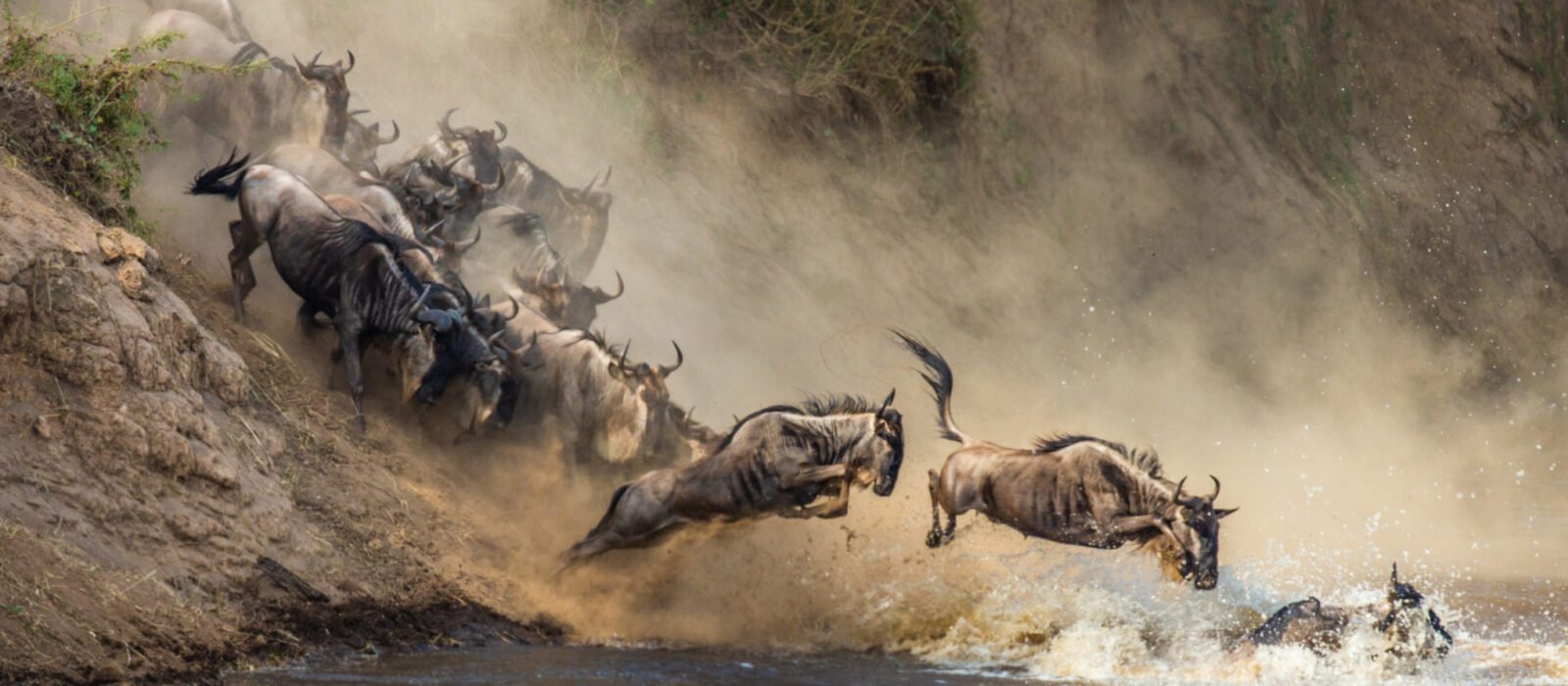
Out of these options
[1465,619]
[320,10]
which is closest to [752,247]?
[320,10]

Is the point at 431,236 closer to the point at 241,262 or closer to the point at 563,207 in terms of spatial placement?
the point at 241,262

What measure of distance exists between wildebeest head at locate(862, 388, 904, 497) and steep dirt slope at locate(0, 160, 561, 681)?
209cm

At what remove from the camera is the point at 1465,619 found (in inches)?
463

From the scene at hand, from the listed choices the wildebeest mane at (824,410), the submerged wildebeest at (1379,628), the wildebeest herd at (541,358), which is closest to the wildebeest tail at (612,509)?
the wildebeest herd at (541,358)

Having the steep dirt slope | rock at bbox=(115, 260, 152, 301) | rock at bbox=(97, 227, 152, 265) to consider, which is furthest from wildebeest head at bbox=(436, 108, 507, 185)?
rock at bbox=(115, 260, 152, 301)

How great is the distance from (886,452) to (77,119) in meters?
5.01

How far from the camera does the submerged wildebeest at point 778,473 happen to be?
976 cm

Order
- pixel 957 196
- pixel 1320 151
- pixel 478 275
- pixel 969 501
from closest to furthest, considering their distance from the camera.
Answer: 1. pixel 969 501
2. pixel 478 275
3. pixel 957 196
4. pixel 1320 151

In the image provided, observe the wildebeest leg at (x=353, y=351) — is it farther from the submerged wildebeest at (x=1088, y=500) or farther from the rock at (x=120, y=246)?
the submerged wildebeest at (x=1088, y=500)

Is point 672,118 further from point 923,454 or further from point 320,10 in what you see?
point 923,454

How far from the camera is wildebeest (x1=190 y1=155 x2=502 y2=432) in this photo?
10852 mm

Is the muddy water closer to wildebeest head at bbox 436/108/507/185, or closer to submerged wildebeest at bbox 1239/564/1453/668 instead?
submerged wildebeest at bbox 1239/564/1453/668

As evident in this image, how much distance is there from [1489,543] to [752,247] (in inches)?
286

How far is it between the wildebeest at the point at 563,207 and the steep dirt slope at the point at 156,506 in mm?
4310
